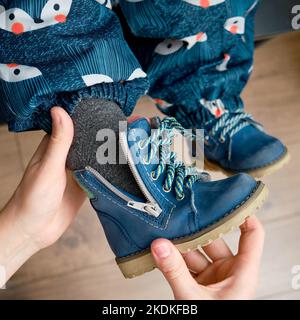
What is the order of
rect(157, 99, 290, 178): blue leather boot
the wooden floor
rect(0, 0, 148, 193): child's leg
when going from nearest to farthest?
1. rect(0, 0, 148, 193): child's leg
2. rect(157, 99, 290, 178): blue leather boot
3. the wooden floor

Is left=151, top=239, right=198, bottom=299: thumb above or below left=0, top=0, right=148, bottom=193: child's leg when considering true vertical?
below

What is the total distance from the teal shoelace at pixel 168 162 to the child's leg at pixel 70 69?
0.13 ft

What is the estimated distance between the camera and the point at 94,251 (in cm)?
96

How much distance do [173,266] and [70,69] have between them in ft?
0.87

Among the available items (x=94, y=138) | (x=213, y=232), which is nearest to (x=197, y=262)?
(x=213, y=232)

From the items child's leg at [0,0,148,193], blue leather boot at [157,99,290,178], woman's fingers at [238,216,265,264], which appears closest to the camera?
child's leg at [0,0,148,193]

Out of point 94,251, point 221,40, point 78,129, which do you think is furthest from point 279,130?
point 78,129

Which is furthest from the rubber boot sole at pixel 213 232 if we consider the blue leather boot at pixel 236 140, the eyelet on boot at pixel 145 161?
the blue leather boot at pixel 236 140

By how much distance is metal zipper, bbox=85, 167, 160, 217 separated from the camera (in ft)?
2.08

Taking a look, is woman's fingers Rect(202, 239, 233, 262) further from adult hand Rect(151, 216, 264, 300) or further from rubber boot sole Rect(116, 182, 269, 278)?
rubber boot sole Rect(116, 182, 269, 278)

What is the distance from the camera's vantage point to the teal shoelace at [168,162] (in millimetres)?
647

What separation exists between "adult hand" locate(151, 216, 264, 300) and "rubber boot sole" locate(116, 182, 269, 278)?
0.08 ft

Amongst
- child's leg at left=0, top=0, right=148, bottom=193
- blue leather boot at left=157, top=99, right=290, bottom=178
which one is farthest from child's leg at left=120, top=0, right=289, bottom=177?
child's leg at left=0, top=0, right=148, bottom=193

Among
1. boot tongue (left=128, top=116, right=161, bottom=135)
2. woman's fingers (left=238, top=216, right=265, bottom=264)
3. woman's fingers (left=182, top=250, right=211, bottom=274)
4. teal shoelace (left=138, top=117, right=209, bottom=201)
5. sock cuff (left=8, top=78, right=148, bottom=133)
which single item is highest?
sock cuff (left=8, top=78, right=148, bottom=133)
